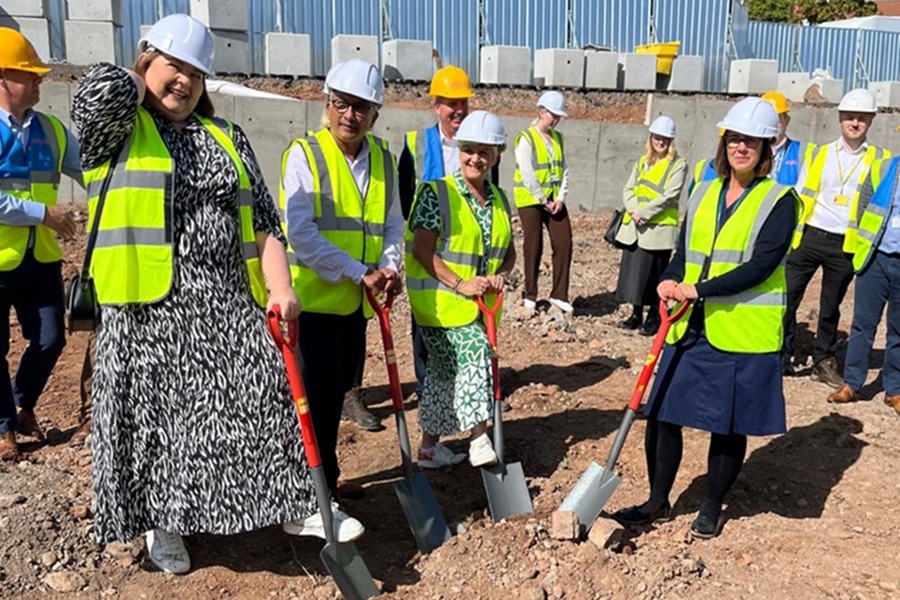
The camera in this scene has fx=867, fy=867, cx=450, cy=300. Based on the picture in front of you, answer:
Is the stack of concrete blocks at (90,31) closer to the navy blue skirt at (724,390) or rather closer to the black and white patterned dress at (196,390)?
the black and white patterned dress at (196,390)

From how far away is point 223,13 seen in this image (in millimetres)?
13008

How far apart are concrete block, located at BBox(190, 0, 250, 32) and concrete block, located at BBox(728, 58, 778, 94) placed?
10037 millimetres

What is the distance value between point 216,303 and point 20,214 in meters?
1.71

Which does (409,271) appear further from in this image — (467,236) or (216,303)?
(216,303)

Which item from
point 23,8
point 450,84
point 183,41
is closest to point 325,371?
point 183,41

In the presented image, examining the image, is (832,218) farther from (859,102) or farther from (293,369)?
(293,369)

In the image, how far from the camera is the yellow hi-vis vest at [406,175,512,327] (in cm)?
404

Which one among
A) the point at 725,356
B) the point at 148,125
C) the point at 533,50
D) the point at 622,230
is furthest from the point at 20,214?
the point at 533,50

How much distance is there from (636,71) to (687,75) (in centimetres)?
172

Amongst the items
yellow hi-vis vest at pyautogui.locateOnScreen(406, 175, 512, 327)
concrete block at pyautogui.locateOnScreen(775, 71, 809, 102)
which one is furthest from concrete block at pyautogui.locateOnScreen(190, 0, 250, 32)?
concrete block at pyautogui.locateOnScreen(775, 71, 809, 102)

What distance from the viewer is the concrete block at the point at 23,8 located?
11281mm

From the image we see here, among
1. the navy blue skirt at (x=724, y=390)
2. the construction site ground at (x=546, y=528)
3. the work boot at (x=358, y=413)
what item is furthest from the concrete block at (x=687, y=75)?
the navy blue skirt at (x=724, y=390)

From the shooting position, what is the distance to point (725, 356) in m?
3.67

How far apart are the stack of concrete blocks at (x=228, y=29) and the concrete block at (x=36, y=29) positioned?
230cm
